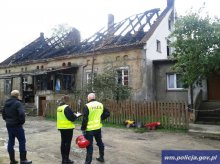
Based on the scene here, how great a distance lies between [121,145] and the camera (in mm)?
9859

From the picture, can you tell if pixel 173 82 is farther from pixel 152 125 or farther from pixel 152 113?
pixel 152 125

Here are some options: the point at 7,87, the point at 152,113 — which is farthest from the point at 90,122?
the point at 7,87

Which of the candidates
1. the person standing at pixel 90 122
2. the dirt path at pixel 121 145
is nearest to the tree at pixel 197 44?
the dirt path at pixel 121 145

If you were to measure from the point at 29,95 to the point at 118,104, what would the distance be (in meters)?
14.0

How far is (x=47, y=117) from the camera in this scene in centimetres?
1998

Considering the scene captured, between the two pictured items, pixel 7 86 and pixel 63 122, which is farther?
pixel 7 86

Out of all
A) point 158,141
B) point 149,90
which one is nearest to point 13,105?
point 158,141

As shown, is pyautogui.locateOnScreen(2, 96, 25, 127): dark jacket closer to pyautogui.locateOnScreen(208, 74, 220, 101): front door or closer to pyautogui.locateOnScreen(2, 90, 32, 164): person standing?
pyautogui.locateOnScreen(2, 90, 32, 164): person standing

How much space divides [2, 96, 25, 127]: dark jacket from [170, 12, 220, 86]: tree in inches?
331

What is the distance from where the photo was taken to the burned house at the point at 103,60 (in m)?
20.5

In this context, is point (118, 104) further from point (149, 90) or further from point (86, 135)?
point (86, 135)

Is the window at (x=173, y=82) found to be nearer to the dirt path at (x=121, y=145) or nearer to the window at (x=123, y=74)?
the window at (x=123, y=74)

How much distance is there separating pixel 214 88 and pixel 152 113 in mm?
5513

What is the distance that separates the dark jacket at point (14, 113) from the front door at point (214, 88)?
13.3m
